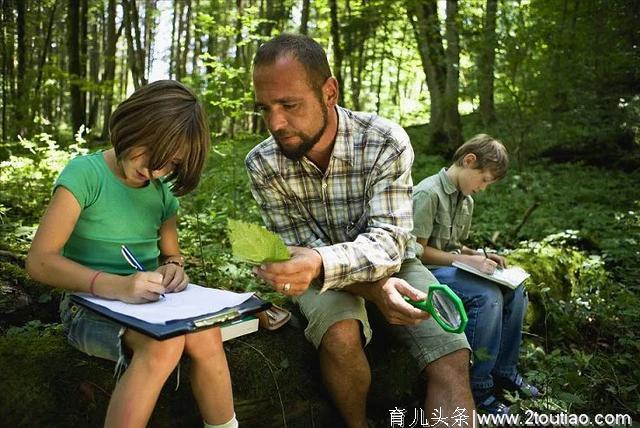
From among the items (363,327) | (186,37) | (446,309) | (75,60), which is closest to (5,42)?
(75,60)

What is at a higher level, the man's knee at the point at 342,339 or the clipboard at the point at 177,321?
the clipboard at the point at 177,321

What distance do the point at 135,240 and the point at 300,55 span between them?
1094 millimetres

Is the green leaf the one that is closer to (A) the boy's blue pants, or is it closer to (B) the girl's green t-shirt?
(B) the girl's green t-shirt

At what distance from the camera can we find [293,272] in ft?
5.75

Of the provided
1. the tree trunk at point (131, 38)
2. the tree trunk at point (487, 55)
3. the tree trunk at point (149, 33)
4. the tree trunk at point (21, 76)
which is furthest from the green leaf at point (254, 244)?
the tree trunk at point (149, 33)

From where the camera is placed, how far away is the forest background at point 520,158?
2.96 metres

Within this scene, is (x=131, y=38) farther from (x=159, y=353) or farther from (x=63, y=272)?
(x=159, y=353)

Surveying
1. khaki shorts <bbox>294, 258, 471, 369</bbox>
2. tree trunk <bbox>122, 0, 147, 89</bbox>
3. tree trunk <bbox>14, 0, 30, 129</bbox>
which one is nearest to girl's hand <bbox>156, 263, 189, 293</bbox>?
khaki shorts <bbox>294, 258, 471, 369</bbox>

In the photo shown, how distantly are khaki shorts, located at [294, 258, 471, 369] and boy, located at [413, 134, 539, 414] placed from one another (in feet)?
1.11

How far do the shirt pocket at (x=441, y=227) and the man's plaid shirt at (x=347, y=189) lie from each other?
72 cm

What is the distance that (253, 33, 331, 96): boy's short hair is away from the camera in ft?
7.12

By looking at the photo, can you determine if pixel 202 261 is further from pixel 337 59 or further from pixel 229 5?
pixel 229 5

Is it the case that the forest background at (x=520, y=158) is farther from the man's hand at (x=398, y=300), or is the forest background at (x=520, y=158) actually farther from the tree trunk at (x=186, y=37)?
the tree trunk at (x=186, y=37)

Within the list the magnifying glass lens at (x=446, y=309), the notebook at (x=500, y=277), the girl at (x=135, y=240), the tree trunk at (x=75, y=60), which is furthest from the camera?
the tree trunk at (x=75, y=60)
